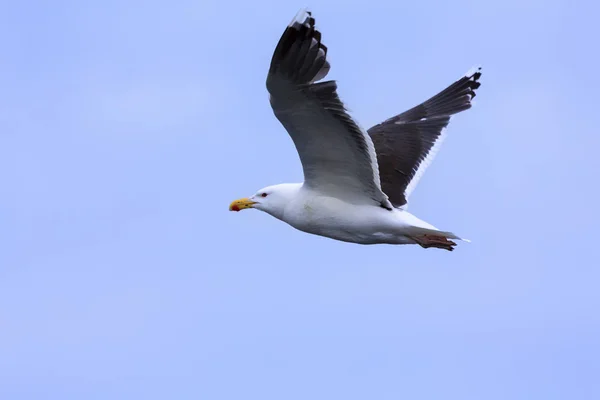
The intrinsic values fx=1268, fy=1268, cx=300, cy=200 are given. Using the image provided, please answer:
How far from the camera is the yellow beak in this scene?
46.3 feet

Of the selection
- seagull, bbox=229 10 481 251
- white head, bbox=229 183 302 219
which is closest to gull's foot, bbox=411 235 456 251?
seagull, bbox=229 10 481 251

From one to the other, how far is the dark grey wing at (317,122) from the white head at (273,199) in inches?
11.7

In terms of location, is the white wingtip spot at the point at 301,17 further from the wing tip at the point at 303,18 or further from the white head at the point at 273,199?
the white head at the point at 273,199

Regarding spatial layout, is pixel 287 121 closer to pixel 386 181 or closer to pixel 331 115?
pixel 331 115

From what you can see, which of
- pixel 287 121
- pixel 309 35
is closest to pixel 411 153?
pixel 287 121

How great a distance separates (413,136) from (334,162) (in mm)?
2891

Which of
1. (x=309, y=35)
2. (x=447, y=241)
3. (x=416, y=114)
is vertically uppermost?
(x=416, y=114)

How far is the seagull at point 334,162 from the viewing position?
1157 cm

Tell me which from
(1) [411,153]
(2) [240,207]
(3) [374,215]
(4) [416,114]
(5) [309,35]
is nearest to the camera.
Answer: (5) [309,35]

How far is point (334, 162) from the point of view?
1301 cm

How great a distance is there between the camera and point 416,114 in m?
16.3

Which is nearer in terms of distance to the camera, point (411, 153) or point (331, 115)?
point (331, 115)

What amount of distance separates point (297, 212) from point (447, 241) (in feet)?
5.29

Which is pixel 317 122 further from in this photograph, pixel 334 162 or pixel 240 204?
pixel 240 204
